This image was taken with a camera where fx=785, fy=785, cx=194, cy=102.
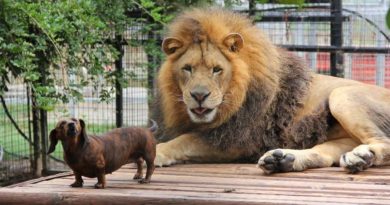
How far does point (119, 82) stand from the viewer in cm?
580

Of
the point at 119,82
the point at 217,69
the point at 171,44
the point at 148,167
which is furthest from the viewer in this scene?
the point at 119,82

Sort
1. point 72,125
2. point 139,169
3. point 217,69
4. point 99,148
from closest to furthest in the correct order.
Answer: point 72,125, point 99,148, point 139,169, point 217,69

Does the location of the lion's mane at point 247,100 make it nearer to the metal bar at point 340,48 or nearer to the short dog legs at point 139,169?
the short dog legs at point 139,169

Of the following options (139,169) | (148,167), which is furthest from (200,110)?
(148,167)

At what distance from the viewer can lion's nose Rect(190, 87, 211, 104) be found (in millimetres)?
3760

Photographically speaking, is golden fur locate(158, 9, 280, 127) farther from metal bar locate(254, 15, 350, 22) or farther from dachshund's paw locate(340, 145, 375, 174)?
metal bar locate(254, 15, 350, 22)

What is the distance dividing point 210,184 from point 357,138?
44.4 inches

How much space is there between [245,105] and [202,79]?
32 cm

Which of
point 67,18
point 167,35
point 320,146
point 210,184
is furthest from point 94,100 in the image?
point 210,184

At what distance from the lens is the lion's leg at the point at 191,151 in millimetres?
3928

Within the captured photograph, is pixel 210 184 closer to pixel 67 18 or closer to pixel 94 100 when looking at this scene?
pixel 67 18

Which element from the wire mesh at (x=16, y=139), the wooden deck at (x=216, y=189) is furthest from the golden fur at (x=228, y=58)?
the wire mesh at (x=16, y=139)

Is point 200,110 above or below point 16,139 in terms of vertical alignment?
above

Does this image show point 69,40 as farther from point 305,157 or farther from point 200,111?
point 305,157
